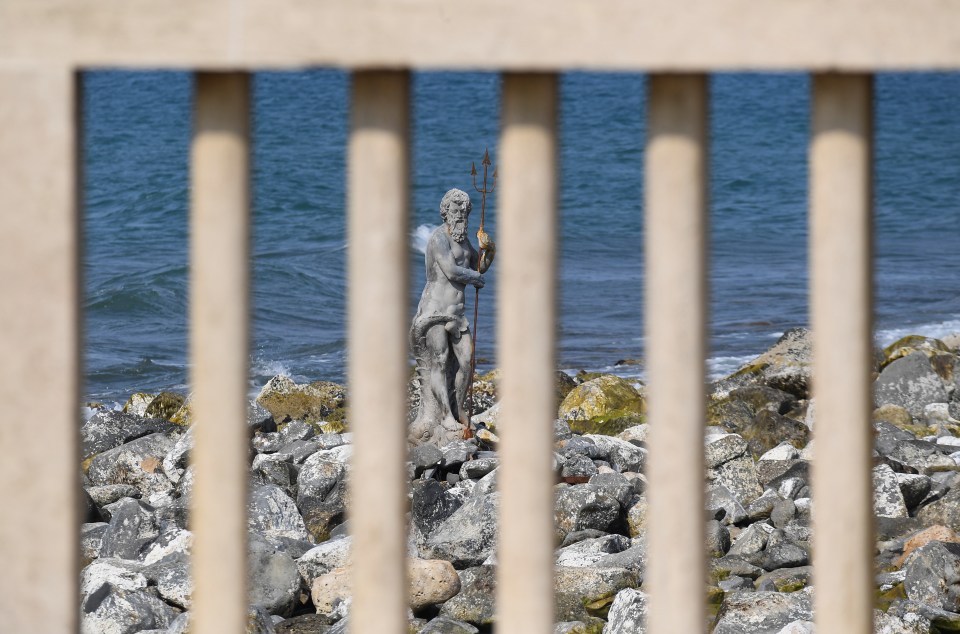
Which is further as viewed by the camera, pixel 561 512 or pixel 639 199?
pixel 639 199

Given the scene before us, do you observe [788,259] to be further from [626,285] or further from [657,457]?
[657,457]

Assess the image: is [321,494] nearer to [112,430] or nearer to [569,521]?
[569,521]

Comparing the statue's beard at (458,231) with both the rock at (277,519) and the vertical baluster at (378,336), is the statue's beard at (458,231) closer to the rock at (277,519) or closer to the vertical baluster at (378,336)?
the rock at (277,519)

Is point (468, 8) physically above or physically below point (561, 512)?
above

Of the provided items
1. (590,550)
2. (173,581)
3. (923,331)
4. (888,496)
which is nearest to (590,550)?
(590,550)

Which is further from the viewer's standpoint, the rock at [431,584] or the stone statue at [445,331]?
the stone statue at [445,331]

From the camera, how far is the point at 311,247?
31.5 m

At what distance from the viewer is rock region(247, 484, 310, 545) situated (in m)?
7.77

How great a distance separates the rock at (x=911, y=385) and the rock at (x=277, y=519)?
6850 mm

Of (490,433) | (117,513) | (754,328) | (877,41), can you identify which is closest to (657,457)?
(877,41)

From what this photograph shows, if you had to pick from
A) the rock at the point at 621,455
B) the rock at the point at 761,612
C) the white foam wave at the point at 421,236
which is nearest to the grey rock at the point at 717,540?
the rock at the point at 761,612

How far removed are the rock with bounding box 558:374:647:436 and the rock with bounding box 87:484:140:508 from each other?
443 centimetres

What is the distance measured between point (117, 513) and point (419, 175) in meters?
34.7

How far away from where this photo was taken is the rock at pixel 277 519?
7.77m
